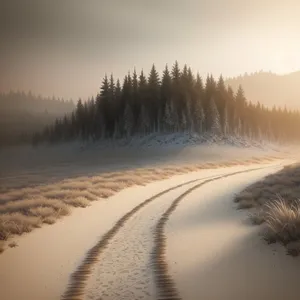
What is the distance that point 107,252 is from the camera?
9570mm

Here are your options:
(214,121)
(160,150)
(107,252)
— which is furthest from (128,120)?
(107,252)

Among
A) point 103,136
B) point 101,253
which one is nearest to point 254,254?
point 101,253

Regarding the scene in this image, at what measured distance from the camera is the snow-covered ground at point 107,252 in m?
7.10

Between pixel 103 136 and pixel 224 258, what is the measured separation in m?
81.7

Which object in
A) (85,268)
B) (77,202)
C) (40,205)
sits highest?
(85,268)

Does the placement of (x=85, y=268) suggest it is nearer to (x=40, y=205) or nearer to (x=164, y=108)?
(x=40, y=205)

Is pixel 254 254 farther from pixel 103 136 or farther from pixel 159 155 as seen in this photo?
pixel 103 136

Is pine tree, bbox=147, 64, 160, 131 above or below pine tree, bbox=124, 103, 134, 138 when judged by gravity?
above

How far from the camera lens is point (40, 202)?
1670cm

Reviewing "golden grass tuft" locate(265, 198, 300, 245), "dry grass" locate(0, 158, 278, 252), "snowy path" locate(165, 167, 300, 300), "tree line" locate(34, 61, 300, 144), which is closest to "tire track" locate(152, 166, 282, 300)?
"snowy path" locate(165, 167, 300, 300)

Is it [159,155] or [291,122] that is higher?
[291,122]

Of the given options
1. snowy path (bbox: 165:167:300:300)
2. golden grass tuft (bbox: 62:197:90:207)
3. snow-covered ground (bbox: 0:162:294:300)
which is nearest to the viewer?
snowy path (bbox: 165:167:300:300)

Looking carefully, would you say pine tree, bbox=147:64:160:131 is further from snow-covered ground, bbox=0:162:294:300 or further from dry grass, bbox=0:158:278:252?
snow-covered ground, bbox=0:162:294:300

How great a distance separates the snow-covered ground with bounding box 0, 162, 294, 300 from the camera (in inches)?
279
